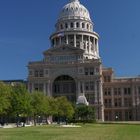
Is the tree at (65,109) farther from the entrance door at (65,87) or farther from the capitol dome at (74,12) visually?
the capitol dome at (74,12)

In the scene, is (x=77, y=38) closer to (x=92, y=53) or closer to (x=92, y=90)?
(x=92, y=53)

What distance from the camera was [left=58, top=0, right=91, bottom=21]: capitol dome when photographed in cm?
19088

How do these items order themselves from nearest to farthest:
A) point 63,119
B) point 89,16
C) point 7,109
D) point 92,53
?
point 7,109
point 63,119
point 92,53
point 89,16

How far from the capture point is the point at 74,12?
192 m

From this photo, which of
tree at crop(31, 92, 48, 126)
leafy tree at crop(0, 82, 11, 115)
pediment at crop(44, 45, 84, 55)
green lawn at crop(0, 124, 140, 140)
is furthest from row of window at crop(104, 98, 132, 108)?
green lawn at crop(0, 124, 140, 140)

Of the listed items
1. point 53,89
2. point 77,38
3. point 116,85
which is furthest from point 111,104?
point 77,38

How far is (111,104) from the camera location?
550ft

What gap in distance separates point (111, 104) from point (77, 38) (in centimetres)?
3641

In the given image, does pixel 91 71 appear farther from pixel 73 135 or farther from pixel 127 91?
pixel 73 135

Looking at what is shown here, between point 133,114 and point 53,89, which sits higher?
point 53,89

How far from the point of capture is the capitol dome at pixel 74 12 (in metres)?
191

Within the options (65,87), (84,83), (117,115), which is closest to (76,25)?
(65,87)

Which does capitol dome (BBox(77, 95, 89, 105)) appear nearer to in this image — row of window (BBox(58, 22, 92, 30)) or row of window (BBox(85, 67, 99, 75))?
row of window (BBox(85, 67, 99, 75))

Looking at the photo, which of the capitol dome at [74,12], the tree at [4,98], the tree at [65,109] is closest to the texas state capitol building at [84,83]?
the tree at [65,109]
